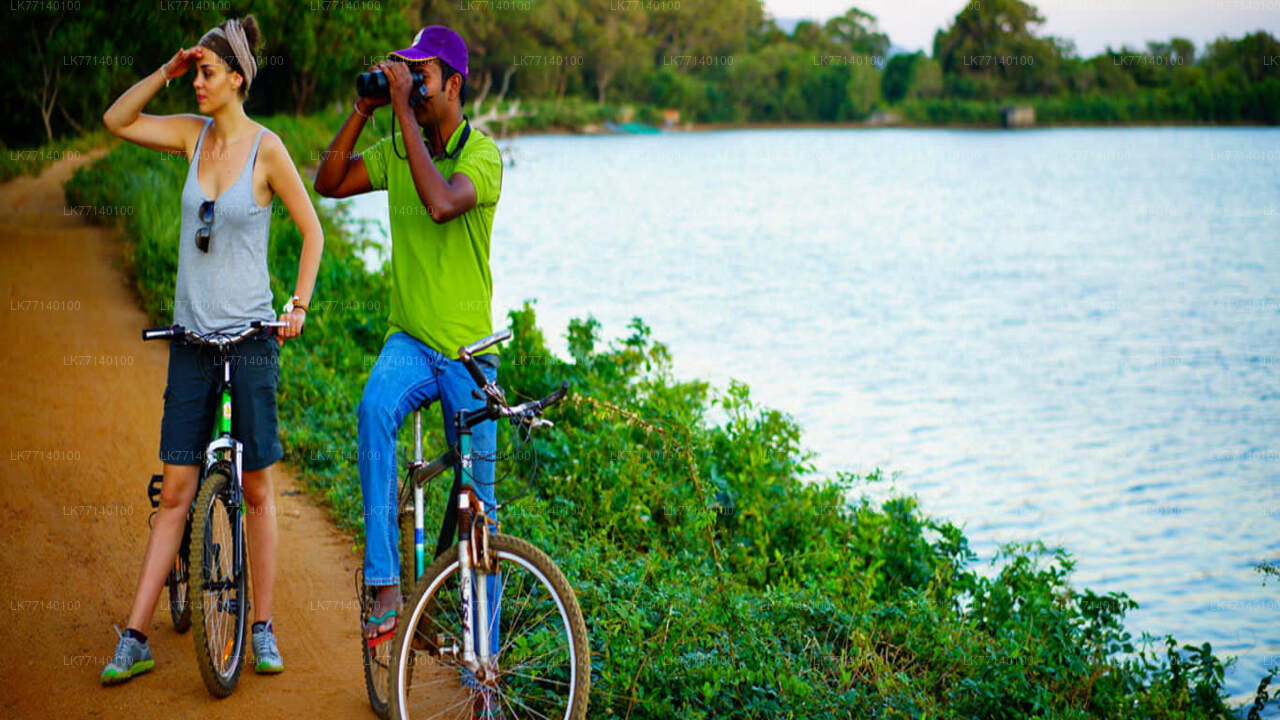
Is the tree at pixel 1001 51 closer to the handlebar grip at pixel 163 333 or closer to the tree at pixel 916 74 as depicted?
the tree at pixel 916 74

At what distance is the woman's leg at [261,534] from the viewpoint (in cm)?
472

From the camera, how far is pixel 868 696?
505 cm

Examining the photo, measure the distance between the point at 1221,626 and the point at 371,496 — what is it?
712 cm

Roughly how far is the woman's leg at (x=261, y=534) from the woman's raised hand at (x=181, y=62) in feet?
5.03

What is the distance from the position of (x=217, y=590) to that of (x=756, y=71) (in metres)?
119

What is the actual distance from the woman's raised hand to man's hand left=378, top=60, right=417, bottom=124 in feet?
3.06

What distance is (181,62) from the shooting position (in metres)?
4.32

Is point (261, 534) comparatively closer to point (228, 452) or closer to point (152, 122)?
point (228, 452)

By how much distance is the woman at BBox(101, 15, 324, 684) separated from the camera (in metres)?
4.36

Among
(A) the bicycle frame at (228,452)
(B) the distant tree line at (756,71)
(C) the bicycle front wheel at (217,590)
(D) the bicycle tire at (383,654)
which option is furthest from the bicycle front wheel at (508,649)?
(B) the distant tree line at (756,71)

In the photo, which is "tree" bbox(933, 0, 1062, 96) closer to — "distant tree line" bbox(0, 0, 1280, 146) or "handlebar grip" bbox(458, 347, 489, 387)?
"distant tree line" bbox(0, 0, 1280, 146)

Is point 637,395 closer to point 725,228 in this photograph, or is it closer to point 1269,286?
point 1269,286

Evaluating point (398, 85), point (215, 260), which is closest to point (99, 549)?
point (215, 260)

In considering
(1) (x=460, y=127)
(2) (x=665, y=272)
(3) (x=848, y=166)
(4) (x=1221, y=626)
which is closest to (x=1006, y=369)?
(4) (x=1221, y=626)
